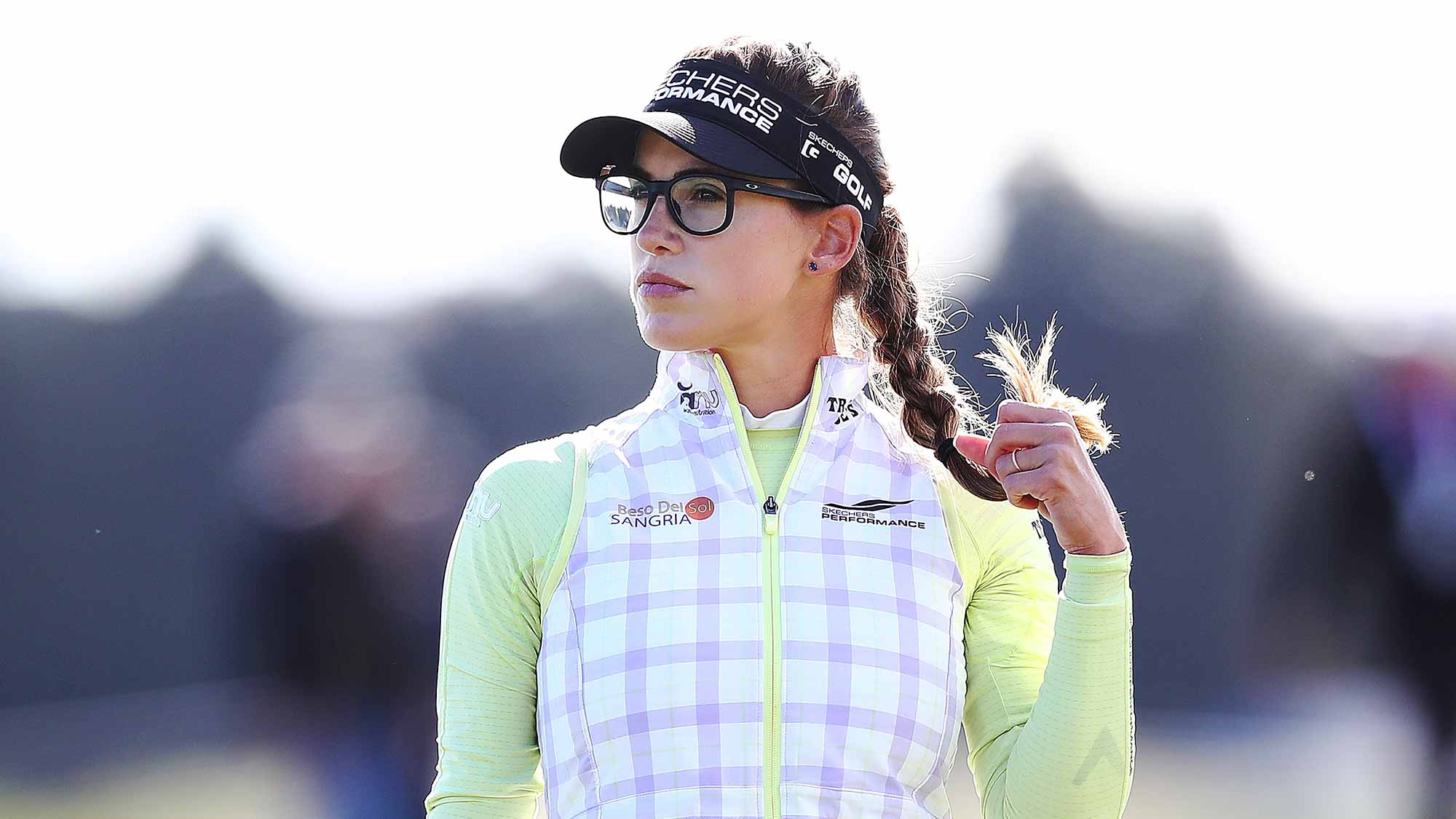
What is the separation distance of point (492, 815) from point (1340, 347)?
7848 mm

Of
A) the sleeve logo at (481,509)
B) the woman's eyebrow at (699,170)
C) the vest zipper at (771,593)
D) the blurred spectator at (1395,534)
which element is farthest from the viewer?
the blurred spectator at (1395,534)

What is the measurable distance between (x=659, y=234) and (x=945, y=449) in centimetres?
53

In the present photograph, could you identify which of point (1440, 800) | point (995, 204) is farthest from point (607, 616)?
point (995, 204)

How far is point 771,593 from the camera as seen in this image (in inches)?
80.4

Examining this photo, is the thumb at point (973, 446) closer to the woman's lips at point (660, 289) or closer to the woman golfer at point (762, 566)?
the woman golfer at point (762, 566)

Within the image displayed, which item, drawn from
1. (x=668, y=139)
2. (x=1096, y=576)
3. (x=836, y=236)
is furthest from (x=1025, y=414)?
(x=668, y=139)

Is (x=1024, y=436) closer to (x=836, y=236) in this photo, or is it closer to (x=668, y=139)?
(x=836, y=236)

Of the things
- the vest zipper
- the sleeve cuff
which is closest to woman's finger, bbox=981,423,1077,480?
the sleeve cuff

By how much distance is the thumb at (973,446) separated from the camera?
2.09 metres

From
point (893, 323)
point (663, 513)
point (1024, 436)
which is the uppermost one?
point (893, 323)

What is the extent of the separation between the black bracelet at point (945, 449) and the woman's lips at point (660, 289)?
45 cm

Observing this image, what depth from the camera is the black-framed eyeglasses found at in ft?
7.14

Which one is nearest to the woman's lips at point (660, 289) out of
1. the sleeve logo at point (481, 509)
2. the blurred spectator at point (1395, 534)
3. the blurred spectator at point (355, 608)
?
the sleeve logo at point (481, 509)

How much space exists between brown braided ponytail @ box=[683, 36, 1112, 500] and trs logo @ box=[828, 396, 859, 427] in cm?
11
